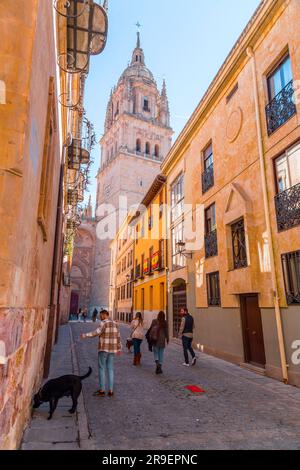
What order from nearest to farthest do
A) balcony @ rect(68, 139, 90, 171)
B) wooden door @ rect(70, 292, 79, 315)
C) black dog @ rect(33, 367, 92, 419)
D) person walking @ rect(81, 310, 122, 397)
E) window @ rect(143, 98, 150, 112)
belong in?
black dog @ rect(33, 367, 92, 419) < person walking @ rect(81, 310, 122, 397) < balcony @ rect(68, 139, 90, 171) < wooden door @ rect(70, 292, 79, 315) < window @ rect(143, 98, 150, 112)

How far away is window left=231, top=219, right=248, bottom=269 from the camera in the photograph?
400 inches

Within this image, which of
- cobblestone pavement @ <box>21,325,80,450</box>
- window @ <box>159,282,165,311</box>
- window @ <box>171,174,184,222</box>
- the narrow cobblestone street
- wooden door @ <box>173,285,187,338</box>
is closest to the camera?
cobblestone pavement @ <box>21,325,80,450</box>

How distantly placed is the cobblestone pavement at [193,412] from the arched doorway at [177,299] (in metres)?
7.19

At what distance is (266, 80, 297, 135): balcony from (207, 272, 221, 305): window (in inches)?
230

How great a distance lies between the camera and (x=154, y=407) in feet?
18.4

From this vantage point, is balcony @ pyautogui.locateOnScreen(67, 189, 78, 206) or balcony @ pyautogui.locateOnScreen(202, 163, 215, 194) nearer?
balcony @ pyautogui.locateOnScreen(202, 163, 215, 194)

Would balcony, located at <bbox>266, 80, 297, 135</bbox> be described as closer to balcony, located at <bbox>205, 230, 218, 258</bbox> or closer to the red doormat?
balcony, located at <bbox>205, 230, 218, 258</bbox>

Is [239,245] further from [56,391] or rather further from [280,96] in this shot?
[56,391]

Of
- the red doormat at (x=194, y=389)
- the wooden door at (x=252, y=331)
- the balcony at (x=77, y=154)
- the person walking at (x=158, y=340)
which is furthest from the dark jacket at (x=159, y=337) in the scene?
the balcony at (x=77, y=154)

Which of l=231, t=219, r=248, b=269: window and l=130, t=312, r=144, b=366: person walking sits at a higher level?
l=231, t=219, r=248, b=269: window

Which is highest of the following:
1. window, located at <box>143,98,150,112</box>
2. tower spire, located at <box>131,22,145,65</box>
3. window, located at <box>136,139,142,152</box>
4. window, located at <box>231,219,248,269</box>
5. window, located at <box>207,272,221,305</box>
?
tower spire, located at <box>131,22,145,65</box>

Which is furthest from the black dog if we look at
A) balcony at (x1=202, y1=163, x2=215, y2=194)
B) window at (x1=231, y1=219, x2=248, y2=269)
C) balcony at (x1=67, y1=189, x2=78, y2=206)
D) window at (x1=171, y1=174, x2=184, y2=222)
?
window at (x1=171, y1=174, x2=184, y2=222)
